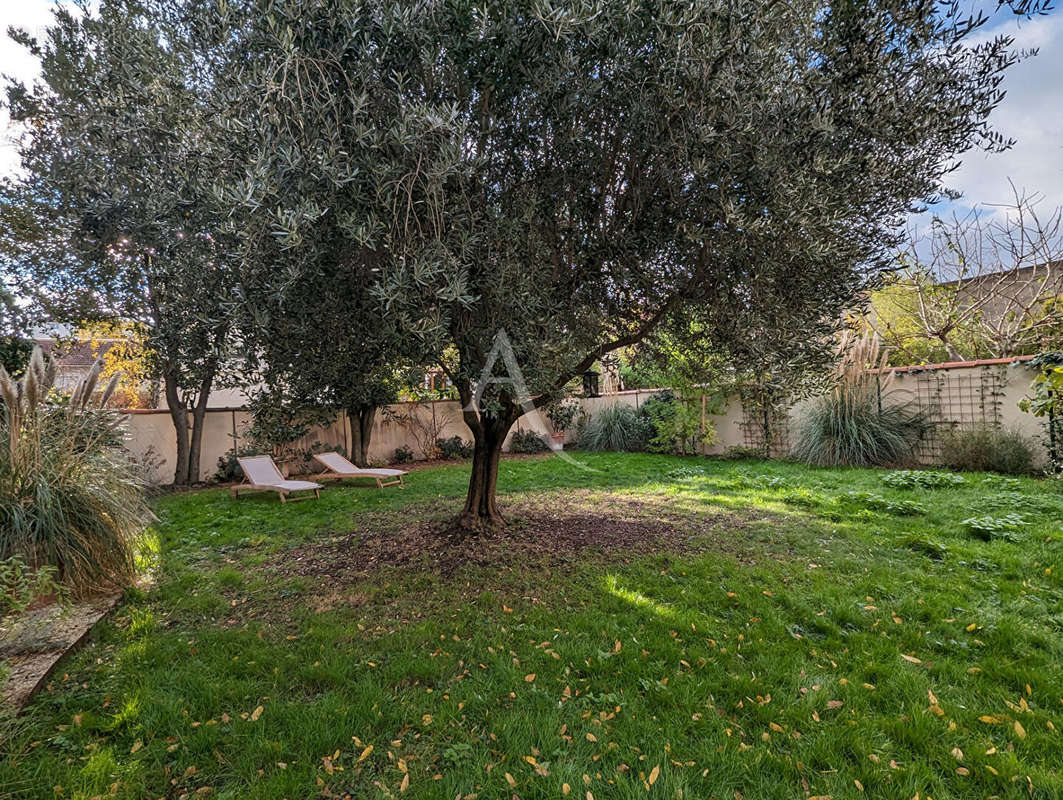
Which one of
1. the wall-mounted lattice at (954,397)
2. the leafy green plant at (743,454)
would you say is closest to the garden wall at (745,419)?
the wall-mounted lattice at (954,397)

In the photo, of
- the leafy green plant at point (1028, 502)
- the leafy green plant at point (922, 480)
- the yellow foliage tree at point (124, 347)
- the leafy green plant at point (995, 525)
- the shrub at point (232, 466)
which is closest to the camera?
the leafy green plant at point (995, 525)

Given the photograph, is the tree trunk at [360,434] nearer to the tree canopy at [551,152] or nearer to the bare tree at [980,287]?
the tree canopy at [551,152]

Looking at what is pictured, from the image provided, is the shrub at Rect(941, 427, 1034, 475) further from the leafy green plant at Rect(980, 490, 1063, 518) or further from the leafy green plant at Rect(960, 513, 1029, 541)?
the leafy green plant at Rect(960, 513, 1029, 541)

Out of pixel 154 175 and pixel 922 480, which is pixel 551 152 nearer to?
pixel 154 175

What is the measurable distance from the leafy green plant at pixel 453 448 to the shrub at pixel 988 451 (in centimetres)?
959

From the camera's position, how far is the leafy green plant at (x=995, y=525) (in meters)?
4.31

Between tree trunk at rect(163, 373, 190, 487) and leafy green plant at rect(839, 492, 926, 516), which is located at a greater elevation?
tree trunk at rect(163, 373, 190, 487)

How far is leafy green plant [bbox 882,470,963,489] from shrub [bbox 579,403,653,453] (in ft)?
19.1

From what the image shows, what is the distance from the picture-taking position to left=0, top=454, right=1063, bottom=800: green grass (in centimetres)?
183

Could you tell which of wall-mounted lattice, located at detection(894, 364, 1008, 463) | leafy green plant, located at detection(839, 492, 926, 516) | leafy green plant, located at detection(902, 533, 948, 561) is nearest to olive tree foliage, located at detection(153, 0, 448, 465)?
leafy green plant, located at detection(902, 533, 948, 561)

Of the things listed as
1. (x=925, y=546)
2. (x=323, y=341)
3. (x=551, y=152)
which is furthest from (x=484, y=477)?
(x=925, y=546)

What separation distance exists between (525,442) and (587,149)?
32.8 ft

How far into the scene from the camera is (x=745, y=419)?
10523 millimetres

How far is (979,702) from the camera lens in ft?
7.22
